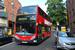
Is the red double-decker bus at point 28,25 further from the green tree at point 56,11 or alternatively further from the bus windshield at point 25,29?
the green tree at point 56,11

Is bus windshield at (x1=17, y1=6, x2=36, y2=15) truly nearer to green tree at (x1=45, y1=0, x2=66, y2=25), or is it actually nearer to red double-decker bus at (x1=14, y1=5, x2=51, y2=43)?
red double-decker bus at (x1=14, y1=5, x2=51, y2=43)

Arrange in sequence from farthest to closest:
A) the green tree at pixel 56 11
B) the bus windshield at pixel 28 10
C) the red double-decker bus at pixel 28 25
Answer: the green tree at pixel 56 11 → the bus windshield at pixel 28 10 → the red double-decker bus at pixel 28 25

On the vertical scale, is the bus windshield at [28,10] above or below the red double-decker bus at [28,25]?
above

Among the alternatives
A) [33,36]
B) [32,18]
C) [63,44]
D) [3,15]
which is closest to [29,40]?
[33,36]

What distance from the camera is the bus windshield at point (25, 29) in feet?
28.5

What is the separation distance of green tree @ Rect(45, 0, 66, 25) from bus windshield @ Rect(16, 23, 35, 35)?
80.8 ft

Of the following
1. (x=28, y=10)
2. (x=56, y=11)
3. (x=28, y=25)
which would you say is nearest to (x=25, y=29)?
(x=28, y=25)

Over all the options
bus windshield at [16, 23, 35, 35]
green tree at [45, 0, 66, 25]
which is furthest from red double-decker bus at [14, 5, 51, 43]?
green tree at [45, 0, 66, 25]

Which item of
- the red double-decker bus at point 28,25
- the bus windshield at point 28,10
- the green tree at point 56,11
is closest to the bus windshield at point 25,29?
the red double-decker bus at point 28,25

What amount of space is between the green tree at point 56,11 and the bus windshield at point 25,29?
970 inches

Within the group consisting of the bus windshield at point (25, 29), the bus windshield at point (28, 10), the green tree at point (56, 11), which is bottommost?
the bus windshield at point (25, 29)

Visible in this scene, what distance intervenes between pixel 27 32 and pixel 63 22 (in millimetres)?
27748

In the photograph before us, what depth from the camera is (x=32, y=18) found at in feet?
29.1

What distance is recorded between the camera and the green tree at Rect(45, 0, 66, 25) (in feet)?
107
